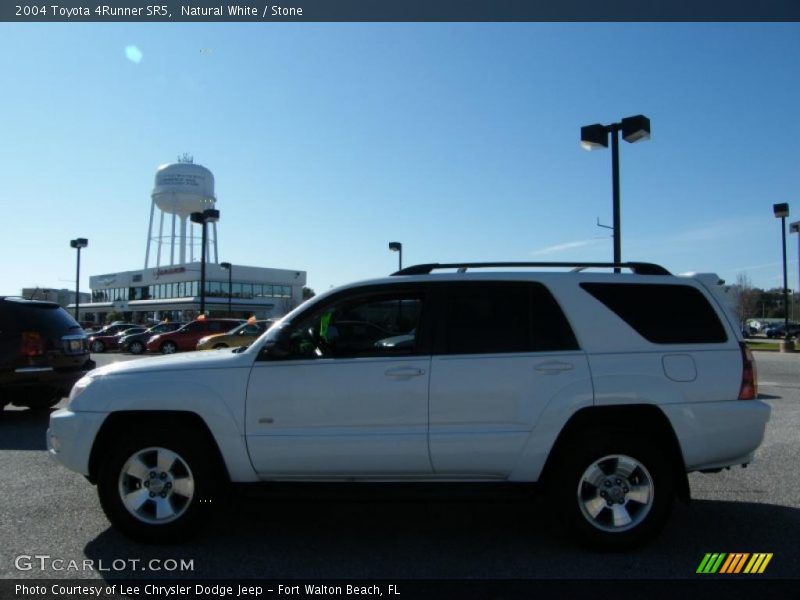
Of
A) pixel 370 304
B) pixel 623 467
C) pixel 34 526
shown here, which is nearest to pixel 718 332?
pixel 623 467

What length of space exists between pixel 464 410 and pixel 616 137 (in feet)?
28.6

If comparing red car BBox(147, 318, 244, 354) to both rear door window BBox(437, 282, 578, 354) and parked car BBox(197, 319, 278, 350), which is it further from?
rear door window BBox(437, 282, 578, 354)

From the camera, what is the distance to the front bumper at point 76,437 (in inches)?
168

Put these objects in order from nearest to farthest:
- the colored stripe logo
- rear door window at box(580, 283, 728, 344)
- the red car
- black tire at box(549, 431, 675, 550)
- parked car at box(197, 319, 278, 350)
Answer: the colored stripe logo, black tire at box(549, 431, 675, 550), rear door window at box(580, 283, 728, 344), parked car at box(197, 319, 278, 350), the red car

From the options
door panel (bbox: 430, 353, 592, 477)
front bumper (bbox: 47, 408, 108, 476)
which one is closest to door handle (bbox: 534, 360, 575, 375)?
door panel (bbox: 430, 353, 592, 477)

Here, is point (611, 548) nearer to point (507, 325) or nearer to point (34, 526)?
point (507, 325)

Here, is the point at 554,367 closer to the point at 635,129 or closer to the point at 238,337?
the point at 635,129

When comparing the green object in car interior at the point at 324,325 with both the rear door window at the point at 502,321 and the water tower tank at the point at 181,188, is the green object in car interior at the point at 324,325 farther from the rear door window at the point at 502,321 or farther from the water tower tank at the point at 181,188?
the water tower tank at the point at 181,188

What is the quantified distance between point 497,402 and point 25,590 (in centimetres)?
301

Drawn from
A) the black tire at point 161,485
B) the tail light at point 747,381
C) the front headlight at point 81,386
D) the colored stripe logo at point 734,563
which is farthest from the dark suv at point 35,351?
the tail light at point 747,381

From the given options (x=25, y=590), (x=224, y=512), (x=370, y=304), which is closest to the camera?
(x=25, y=590)

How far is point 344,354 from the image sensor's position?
4.25 m

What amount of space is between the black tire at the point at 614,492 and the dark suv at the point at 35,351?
782 cm

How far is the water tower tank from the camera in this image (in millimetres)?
76625
